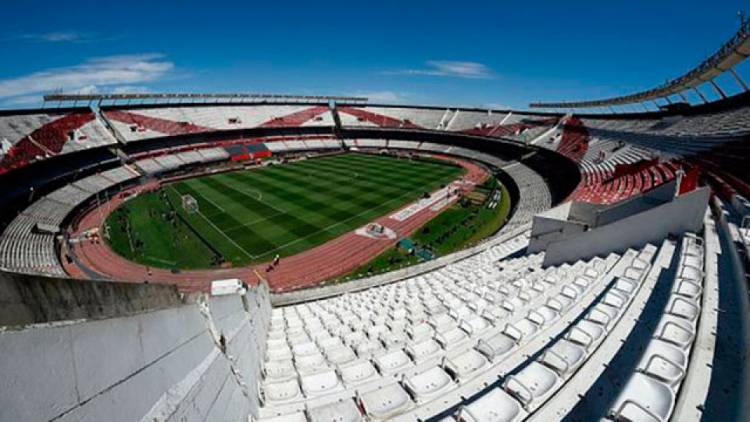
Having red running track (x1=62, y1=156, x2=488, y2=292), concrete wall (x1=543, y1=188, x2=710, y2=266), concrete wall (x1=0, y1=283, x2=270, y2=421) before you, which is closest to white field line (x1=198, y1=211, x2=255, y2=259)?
red running track (x1=62, y1=156, x2=488, y2=292)

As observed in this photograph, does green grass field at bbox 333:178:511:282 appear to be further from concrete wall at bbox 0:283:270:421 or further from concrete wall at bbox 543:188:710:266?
concrete wall at bbox 0:283:270:421

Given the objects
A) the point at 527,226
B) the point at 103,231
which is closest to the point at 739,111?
the point at 527,226

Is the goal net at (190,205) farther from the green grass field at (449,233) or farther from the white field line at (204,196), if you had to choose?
the green grass field at (449,233)

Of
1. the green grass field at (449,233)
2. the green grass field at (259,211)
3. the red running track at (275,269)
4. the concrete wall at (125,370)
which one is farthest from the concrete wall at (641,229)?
the green grass field at (259,211)

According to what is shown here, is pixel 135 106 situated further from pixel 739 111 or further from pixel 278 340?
pixel 739 111

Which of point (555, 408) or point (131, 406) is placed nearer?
point (131, 406)
